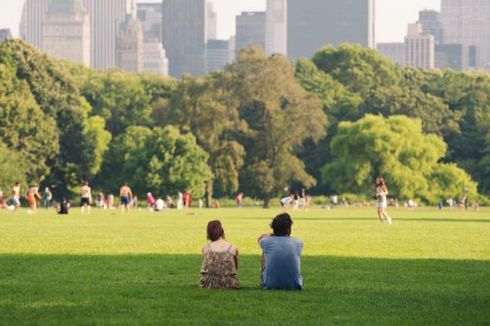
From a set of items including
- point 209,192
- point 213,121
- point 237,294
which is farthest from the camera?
point 209,192

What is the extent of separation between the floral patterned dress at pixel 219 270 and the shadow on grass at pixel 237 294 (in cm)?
23

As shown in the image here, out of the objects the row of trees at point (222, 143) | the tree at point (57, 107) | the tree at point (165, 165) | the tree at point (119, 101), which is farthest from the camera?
the tree at point (119, 101)

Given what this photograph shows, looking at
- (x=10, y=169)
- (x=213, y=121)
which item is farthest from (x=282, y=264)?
(x=213, y=121)

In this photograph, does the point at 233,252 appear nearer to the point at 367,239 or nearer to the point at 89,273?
the point at 89,273

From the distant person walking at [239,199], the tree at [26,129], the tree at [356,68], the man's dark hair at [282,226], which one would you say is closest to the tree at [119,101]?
the distant person walking at [239,199]

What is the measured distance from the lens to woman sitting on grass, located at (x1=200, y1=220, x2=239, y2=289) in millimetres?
18766

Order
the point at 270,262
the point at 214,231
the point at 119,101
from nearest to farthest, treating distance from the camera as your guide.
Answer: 1. the point at 270,262
2. the point at 214,231
3. the point at 119,101

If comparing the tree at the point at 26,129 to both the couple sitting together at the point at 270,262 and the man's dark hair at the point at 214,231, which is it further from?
the couple sitting together at the point at 270,262

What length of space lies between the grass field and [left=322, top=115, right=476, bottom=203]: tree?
73.1 m

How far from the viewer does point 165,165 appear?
102m

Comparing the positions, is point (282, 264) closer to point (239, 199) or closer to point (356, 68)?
→ point (239, 199)

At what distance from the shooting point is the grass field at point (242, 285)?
15.7m

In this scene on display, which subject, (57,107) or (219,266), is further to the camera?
(57,107)

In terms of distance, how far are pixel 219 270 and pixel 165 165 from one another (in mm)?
83234
